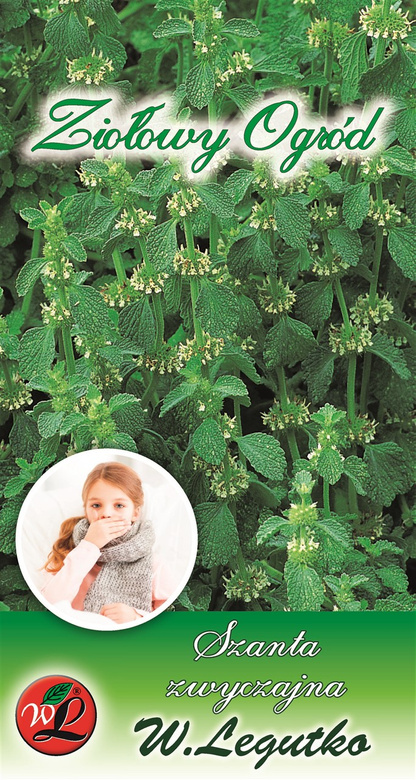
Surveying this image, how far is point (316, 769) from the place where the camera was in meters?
1.01

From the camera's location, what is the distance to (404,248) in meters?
1.09

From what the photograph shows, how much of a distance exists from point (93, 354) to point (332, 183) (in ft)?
1.08

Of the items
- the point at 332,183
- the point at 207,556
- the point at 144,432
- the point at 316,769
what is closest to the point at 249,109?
the point at 332,183

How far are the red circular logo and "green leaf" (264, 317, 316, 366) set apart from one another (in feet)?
1.47

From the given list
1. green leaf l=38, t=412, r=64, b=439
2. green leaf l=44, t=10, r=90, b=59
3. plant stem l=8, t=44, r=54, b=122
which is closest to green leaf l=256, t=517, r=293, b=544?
green leaf l=38, t=412, r=64, b=439

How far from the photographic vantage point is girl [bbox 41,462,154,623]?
964mm

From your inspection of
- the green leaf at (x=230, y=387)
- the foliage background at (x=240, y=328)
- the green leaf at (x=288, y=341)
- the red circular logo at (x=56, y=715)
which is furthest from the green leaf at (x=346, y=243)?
the red circular logo at (x=56, y=715)

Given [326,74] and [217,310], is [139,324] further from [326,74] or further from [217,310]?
[326,74]

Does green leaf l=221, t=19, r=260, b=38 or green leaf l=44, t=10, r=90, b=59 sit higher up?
green leaf l=44, t=10, r=90, b=59

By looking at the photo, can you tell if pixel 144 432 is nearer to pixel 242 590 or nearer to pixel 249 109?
pixel 242 590

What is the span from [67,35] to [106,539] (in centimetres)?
56

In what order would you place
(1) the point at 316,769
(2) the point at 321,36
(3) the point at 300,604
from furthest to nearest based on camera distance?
(2) the point at 321,36 < (1) the point at 316,769 < (3) the point at 300,604

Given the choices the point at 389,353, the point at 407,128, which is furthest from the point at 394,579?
the point at 407,128

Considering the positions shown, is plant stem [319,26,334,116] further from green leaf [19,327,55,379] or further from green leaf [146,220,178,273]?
green leaf [19,327,55,379]
